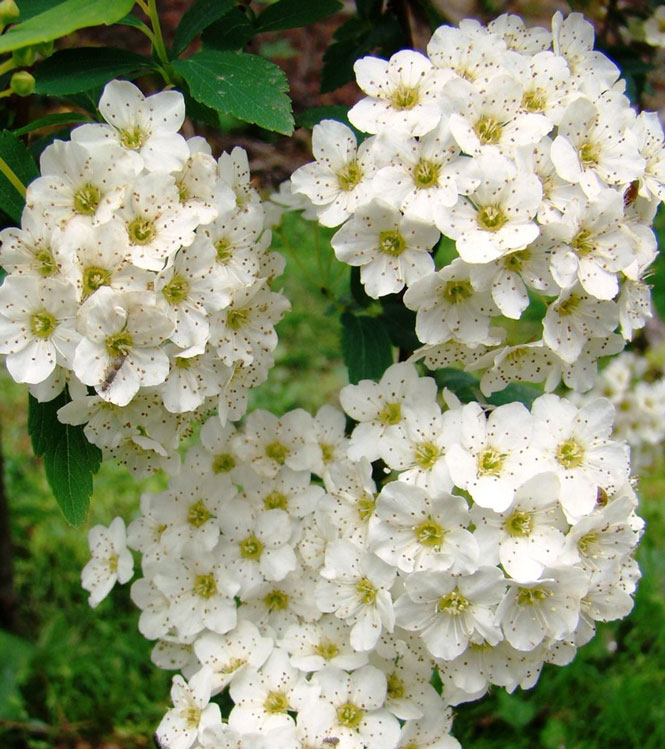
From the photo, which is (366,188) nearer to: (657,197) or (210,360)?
(210,360)

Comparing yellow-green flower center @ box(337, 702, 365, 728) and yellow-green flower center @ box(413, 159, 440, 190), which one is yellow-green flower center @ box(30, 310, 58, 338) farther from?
yellow-green flower center @ box(337, 702, 365, 728)

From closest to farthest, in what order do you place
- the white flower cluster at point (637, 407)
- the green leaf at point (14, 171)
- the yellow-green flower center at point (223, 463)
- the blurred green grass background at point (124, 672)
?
the green leaf at point (14, 171)
the yellow-green flower center at point (223, 463)
the blurred green grass background at point (124, 672)
the white flower cluster at point (637, 407)

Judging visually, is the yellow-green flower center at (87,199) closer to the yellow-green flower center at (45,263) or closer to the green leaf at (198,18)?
the yellow-green flower center at (45,263)

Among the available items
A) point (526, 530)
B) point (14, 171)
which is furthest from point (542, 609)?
point (14, 171)

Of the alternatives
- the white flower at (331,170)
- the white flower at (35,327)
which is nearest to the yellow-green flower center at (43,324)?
the white flower at (35,327)

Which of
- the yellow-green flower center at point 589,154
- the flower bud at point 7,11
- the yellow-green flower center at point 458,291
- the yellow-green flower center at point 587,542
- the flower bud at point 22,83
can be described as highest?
the flower bud at point 7,11

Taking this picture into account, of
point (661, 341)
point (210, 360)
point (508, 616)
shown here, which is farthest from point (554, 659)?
point (661, 341)
